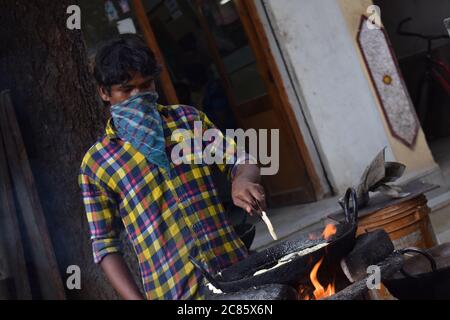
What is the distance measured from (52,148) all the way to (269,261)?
6.02 feet

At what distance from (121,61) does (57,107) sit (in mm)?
1420

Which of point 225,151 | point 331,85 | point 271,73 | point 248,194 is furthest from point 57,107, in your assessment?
point 331,85

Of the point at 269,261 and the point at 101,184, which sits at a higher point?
the point at 101,184

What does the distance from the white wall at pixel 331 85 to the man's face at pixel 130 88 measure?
4.12m

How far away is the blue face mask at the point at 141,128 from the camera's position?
7.06ft

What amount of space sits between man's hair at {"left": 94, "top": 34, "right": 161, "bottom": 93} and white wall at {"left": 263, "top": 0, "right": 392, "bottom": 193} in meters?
4.12

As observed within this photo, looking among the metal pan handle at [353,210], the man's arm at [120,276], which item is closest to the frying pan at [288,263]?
the metal pan handle at [353,210]

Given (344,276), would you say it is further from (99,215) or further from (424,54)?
(424,54)

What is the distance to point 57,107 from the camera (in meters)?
3.39

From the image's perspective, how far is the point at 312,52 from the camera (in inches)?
244

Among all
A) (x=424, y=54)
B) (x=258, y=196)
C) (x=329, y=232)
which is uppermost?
(x=424, y=54)

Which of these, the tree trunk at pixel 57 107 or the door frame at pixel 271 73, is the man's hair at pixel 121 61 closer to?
the tree trunk at pixel 57 107
